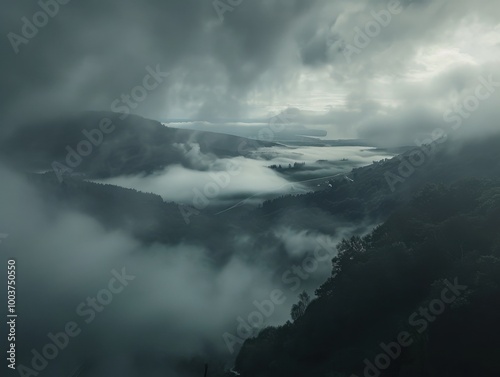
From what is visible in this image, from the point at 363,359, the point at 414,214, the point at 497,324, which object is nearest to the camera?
the point at 497,324

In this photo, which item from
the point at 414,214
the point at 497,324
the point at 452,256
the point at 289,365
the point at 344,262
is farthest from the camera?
the point at 414,214

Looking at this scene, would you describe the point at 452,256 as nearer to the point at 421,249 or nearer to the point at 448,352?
the point at 421,249

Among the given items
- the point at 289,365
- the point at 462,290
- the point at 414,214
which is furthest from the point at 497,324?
the point at 414,214

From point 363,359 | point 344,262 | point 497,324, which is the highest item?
point 344,262

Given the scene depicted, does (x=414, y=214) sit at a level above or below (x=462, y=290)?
above

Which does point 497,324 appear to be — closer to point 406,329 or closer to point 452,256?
point 406,329

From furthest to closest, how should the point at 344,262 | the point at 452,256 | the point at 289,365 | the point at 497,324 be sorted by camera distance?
the point at 344,262, the point at 452,256, the point at 289,365, the point at 497,324

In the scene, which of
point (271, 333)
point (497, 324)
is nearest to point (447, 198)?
point (497, 324)

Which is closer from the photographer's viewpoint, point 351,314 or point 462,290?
point 462,290

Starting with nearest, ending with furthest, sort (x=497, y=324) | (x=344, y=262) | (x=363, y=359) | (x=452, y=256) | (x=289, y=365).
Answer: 1. (x=497, y=324)
2. (x=363, y=359)
3. (x=289, y=365)
4. (x=452, y=256)
5. (x=344, y=262)
